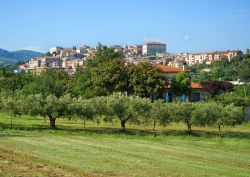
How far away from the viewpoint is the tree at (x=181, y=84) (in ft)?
311

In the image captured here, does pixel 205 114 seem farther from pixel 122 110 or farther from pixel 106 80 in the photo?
pixel 106 80

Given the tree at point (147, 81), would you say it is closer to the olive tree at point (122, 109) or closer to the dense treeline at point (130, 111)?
the dense treeline at point (130, 111)

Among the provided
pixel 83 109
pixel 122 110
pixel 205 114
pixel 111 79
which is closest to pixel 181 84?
pixel 111 79

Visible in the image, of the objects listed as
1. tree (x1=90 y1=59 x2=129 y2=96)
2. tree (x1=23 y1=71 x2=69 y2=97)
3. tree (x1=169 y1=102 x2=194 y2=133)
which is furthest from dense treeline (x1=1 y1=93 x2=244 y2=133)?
tree (x1=23 y1=71 x2=69 y2=97)

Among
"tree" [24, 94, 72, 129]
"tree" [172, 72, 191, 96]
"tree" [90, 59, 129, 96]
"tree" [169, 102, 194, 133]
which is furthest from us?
"tree" [172, 72, 191, 96]

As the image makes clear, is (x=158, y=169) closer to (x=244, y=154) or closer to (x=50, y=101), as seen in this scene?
(x=244, y=154)

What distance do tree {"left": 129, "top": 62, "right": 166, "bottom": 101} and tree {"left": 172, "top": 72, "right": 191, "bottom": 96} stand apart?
1191 centimetres

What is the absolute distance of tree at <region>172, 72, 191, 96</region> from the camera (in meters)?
94.9

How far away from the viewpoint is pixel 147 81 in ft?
269

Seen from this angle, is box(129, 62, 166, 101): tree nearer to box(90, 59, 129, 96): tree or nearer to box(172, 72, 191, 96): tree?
box(90, 59, 129, 96): tree

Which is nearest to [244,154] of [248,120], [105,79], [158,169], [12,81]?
[158,169]

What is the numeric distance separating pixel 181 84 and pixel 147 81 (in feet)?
49.2

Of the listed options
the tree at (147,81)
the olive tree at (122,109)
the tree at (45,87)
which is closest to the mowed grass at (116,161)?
the olive tree at (122,109)

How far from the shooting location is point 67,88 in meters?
103
